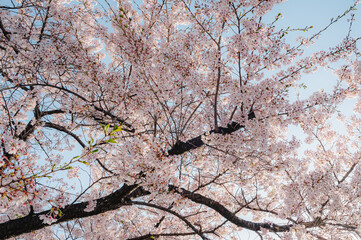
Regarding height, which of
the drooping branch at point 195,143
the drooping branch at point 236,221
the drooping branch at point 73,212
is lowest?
the drooping branch at point 236,221

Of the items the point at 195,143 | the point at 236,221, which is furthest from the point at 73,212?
the point at 236,221

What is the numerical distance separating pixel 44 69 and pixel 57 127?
154cm

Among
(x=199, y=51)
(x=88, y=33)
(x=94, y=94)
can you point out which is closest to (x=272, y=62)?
(x=199, y=51)

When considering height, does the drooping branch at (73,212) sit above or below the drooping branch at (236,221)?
above

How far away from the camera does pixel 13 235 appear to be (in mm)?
4270

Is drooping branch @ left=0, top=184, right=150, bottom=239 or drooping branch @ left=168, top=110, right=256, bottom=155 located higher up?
drooping branch @ left=168, top=110, right=256, bottom=155

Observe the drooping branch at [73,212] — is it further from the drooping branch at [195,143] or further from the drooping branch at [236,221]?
the drooping branch at [195,143]

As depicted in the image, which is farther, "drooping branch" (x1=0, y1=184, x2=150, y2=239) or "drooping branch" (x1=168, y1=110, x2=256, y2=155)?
"drooping branch" (x1=168, y1=110, x2=256, y2=155)

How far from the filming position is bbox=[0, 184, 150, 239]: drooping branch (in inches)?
167

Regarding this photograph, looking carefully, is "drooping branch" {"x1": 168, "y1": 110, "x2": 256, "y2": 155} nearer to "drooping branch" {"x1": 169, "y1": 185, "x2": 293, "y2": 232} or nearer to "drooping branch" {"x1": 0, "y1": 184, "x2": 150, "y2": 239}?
"drooping branch" {"x1": 169, "y1": 185, "x2": 293, "y2": 232}

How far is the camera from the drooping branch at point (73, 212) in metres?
4.23

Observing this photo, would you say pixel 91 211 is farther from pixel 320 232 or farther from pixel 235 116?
pixel 320 232

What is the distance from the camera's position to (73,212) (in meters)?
4.46

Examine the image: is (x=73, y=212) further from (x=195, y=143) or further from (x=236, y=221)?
(x=236, y=221)
